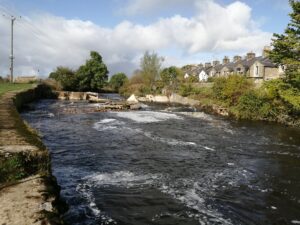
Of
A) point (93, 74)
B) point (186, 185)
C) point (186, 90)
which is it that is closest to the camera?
point (186, 185)

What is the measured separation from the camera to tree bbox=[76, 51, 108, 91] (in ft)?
289

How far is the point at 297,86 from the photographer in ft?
111

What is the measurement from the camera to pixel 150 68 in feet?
307

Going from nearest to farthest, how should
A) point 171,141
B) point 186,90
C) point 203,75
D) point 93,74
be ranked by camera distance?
point 171,141 → point 186,90 → point 93,74 → point 203,75

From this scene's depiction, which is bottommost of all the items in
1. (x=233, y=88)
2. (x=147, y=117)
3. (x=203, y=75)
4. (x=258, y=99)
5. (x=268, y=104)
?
(x=147, y=117)

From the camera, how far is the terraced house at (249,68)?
6869cm

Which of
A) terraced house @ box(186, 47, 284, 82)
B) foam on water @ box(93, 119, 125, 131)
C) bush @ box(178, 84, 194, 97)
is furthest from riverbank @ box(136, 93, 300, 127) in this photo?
foam on water @ box(93, 119, 125, 131)

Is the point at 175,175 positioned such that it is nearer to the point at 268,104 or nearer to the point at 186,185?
the point at 186,185

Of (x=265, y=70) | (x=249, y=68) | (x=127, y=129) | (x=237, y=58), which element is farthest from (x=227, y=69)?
(x=127, y=129)

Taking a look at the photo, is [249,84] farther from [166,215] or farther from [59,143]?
[166,215]

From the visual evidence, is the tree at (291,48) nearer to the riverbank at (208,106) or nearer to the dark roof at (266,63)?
the riverbank at (208,106)

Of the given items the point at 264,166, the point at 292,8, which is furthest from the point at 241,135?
the point at 292,8

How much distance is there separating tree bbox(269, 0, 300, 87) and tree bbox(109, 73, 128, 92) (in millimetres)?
78180

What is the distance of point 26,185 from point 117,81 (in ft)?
381
